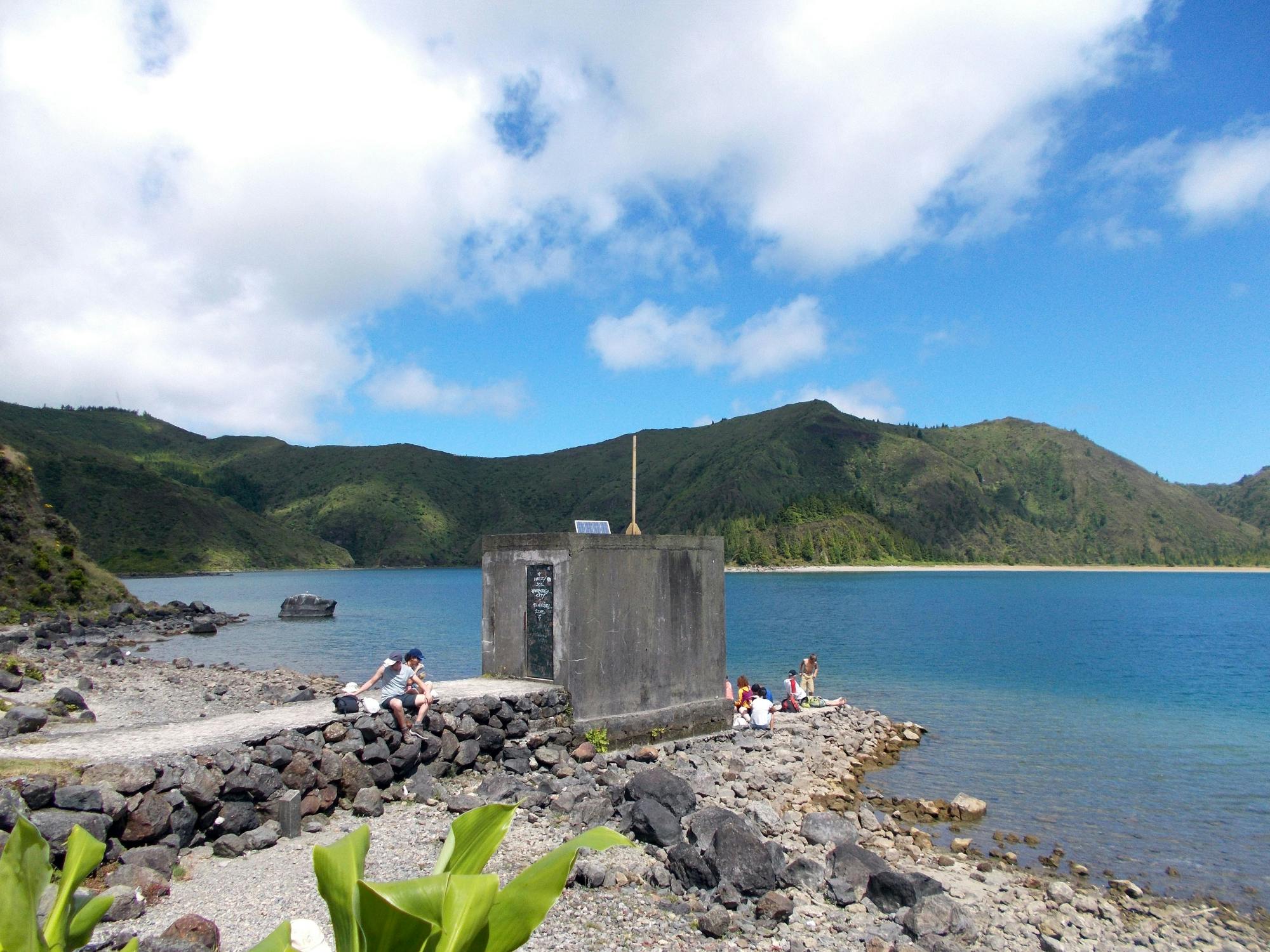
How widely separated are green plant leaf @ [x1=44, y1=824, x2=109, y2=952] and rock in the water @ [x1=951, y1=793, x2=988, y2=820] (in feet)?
52.4

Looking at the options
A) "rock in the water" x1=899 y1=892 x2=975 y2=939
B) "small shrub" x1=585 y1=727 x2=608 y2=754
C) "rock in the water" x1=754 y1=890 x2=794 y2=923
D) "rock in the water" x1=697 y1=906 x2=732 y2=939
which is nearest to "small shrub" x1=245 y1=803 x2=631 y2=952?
"rock in the water" x1=697 y1=906 x2=732 y2=939

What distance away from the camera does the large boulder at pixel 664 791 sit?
11.5 metres

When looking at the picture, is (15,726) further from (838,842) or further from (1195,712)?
(1195,712)

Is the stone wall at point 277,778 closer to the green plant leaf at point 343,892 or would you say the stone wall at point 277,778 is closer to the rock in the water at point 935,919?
the rock in the water at point 935,919

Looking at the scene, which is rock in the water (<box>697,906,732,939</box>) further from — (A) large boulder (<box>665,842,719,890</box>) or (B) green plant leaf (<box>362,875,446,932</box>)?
(B) green plant leaf (<box>362,875,446,932</box>)

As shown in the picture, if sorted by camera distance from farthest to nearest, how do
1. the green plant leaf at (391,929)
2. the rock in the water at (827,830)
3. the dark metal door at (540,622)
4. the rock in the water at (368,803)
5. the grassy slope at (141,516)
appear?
the grassy slope at (141,516)
the dark metal door at (540,622)
the rock in the water at (827,830)
the rock in the water at (368,803)
the green plant leaf at (391,929)

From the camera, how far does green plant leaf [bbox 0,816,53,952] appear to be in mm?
1275

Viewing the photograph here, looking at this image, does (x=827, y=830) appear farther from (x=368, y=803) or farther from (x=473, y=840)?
(x=473, y=840)

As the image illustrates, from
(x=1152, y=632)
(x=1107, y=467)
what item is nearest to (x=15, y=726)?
(x=1152, y=632)

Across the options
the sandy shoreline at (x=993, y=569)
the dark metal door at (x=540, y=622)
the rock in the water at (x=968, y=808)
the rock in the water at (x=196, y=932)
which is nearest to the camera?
the rock in the water at (x=196, y=932)

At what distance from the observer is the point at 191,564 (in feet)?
384

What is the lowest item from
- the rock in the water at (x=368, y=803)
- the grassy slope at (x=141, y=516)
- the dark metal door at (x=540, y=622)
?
the rock in the water at (x=368, y=803)

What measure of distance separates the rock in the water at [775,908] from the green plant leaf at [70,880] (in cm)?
866

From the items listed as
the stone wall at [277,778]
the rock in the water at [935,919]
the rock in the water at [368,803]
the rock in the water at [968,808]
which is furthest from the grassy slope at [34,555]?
the rock in the water at [935,919]
